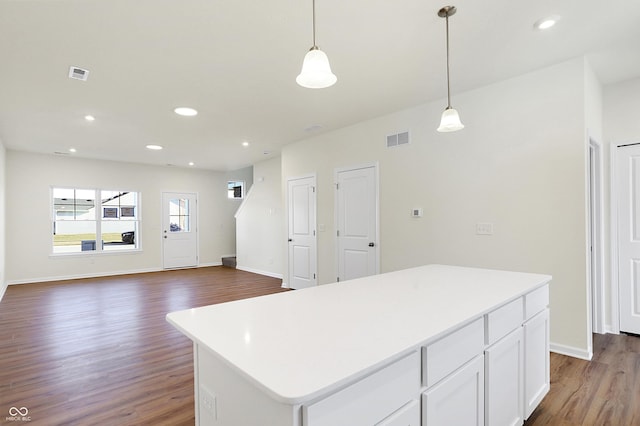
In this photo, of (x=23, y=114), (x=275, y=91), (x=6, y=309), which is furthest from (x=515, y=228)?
(x=6, y=309)

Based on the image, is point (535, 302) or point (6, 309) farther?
point (6, 309)

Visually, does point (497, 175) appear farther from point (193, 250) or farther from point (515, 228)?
point (193, 250)

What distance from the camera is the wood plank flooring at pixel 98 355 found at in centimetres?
220

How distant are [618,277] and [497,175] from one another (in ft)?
5.78

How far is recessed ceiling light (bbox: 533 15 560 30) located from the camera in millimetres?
2283

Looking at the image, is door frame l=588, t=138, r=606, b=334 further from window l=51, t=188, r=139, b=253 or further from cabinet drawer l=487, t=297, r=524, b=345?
window l=51, t=188, r=139, b=253

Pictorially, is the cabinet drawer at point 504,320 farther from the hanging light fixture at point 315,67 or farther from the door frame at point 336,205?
the door frame at point 336,205

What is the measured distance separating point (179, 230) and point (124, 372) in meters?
6.30

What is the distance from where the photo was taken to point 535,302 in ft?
6.59

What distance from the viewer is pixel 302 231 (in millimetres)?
5762

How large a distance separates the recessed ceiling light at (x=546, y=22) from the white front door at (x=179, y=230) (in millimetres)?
8160

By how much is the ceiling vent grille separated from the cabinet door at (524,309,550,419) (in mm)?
2591

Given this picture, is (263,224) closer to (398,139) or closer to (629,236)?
(398,139)

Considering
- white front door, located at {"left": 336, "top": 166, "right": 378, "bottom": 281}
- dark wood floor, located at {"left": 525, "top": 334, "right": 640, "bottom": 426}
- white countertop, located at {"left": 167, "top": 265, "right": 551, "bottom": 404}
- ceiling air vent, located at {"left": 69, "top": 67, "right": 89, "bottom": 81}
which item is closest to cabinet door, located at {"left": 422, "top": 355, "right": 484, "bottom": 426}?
white countertop, located at {"left": 167, "top": 265, "right": 551, "bottom": 404}
